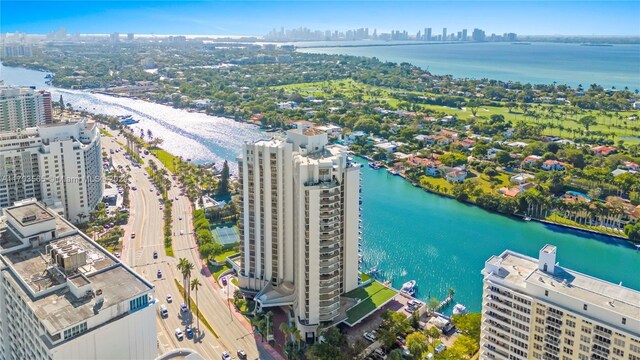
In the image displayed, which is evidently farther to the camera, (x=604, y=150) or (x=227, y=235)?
(x=604, y=150)

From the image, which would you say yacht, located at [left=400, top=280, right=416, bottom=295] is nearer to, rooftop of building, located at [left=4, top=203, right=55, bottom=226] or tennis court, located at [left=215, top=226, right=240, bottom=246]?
tennis court, located at [left=215, top=226, right=240, bottom=246]

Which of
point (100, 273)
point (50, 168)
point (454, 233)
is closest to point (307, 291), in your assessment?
point (100, 273)

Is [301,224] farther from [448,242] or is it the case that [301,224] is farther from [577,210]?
[577,210]

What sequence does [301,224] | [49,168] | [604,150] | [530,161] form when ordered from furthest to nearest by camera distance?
[604,150] < [530,161] < [49,168] < [301,224]

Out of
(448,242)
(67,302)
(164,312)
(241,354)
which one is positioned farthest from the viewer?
(448,242)

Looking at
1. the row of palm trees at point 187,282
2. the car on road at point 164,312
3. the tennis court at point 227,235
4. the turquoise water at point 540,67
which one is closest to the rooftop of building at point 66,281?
the row of palm trees at point 187,282

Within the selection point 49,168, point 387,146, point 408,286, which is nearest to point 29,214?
point 49,168

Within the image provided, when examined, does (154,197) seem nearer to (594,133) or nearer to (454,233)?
(454,233)
